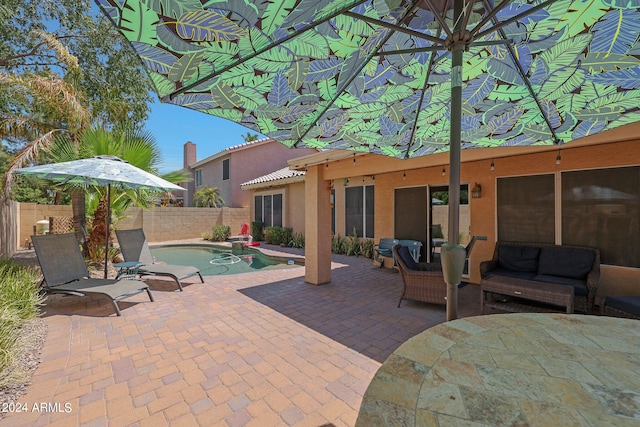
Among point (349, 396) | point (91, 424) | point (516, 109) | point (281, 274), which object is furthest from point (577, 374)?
point (281, 274)

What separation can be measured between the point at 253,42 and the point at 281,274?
6659 millimetres

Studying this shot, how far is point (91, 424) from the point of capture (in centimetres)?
244

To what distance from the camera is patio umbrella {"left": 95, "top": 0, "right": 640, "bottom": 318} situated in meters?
1.99

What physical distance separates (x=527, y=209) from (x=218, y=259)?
10640 mm

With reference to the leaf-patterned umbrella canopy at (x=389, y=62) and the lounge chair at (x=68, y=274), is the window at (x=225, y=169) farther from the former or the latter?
the leaf-patterned umbrella canopy at (x=389, y=62)

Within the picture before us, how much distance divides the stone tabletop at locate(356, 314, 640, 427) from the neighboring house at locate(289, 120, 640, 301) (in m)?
4.37

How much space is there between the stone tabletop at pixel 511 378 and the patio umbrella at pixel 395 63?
2.71 feet

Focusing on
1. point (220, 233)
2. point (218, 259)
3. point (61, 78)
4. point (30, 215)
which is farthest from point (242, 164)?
point (61, 78)

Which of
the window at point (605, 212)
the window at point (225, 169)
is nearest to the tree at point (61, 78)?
the window at point (225, 169)

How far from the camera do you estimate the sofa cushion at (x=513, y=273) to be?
18.2ft

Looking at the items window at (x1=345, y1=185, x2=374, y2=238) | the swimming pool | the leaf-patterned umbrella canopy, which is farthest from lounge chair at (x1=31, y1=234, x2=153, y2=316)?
window at (x1=345, y1=185, x2=374, y2=238)

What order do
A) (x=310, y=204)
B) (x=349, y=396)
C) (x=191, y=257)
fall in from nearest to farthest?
(x=349, y=396)
(x=310, y=204)
(x=191, y=257)

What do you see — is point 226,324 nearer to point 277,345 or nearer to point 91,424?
point 277,345

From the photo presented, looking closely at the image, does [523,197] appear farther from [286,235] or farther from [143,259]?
[286,235]
